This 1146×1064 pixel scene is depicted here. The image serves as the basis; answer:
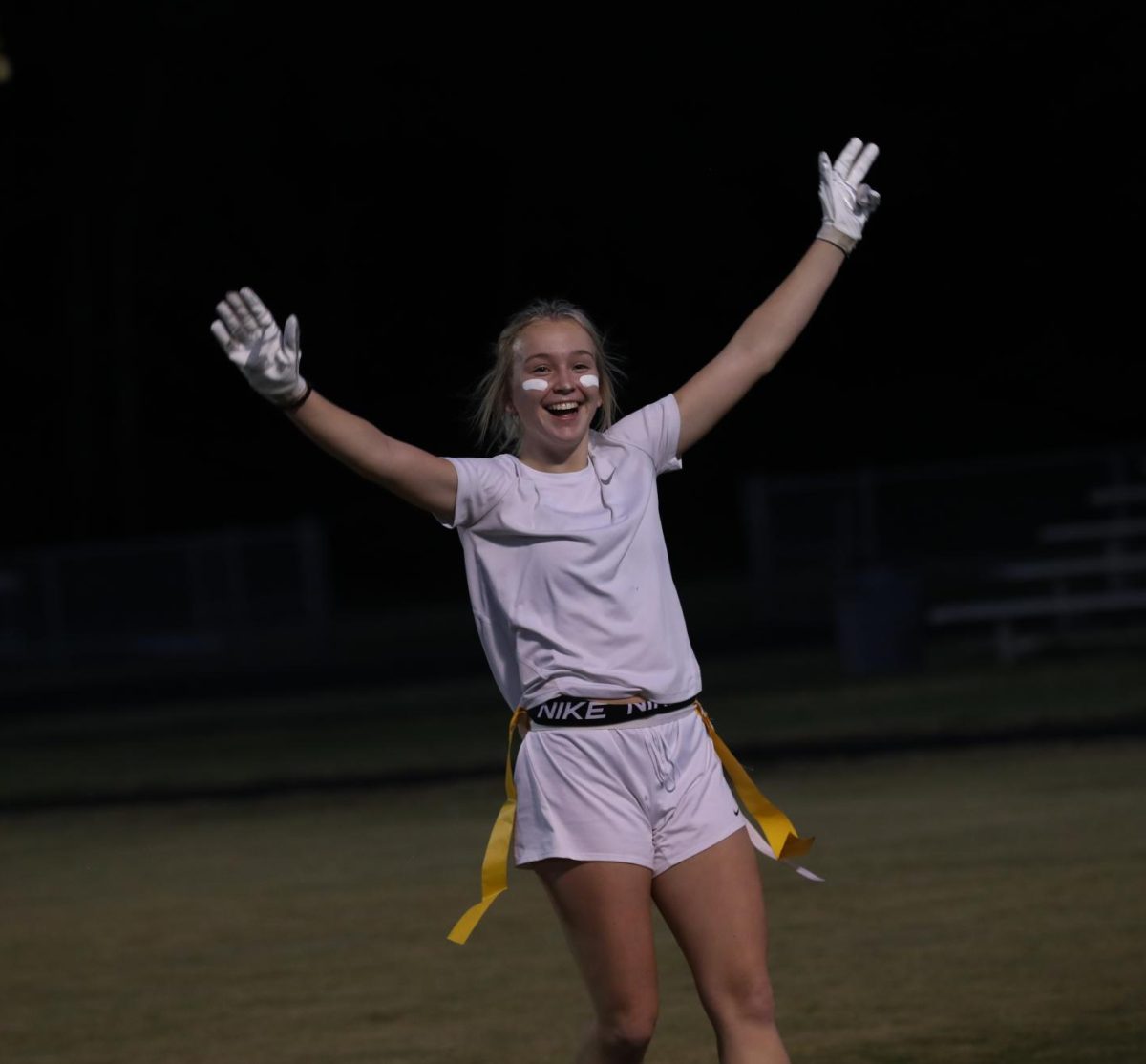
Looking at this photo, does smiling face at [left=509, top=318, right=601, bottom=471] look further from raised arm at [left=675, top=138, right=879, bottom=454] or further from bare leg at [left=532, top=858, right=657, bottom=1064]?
Result: bare leg at [left=532, top=858, right=657, bottom=1064]

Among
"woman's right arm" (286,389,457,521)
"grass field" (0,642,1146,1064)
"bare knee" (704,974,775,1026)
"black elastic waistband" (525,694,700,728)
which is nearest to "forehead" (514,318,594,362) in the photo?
"woman's right arm" (286,389,457,521)

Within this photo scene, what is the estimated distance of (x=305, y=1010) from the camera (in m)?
7.60

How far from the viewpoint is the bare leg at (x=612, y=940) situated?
4.75 meters

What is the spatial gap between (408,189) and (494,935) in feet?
131

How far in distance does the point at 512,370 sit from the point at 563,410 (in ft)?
0.64

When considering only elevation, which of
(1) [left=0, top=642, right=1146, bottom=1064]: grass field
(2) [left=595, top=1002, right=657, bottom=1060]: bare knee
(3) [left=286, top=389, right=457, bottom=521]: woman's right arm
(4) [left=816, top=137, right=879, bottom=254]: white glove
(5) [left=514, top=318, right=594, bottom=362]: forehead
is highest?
(4) [left=816, top=137, right=879, bottom=254]: white glove

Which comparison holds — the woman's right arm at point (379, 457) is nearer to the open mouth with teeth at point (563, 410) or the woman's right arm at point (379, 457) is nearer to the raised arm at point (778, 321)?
the open mouth with teeth at point (563, 410)

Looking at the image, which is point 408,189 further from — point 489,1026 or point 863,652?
point 489,1026

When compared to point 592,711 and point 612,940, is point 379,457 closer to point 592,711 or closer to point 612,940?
point 592,711

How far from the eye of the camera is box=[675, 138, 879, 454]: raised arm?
5.28m

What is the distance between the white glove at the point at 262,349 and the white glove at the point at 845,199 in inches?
59.0

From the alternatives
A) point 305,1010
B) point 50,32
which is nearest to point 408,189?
point 50,32

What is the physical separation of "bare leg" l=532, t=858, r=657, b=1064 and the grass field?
1.75 m

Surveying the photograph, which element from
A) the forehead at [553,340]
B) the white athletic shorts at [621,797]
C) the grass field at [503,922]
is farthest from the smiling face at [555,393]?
the grass field at [503,922]
